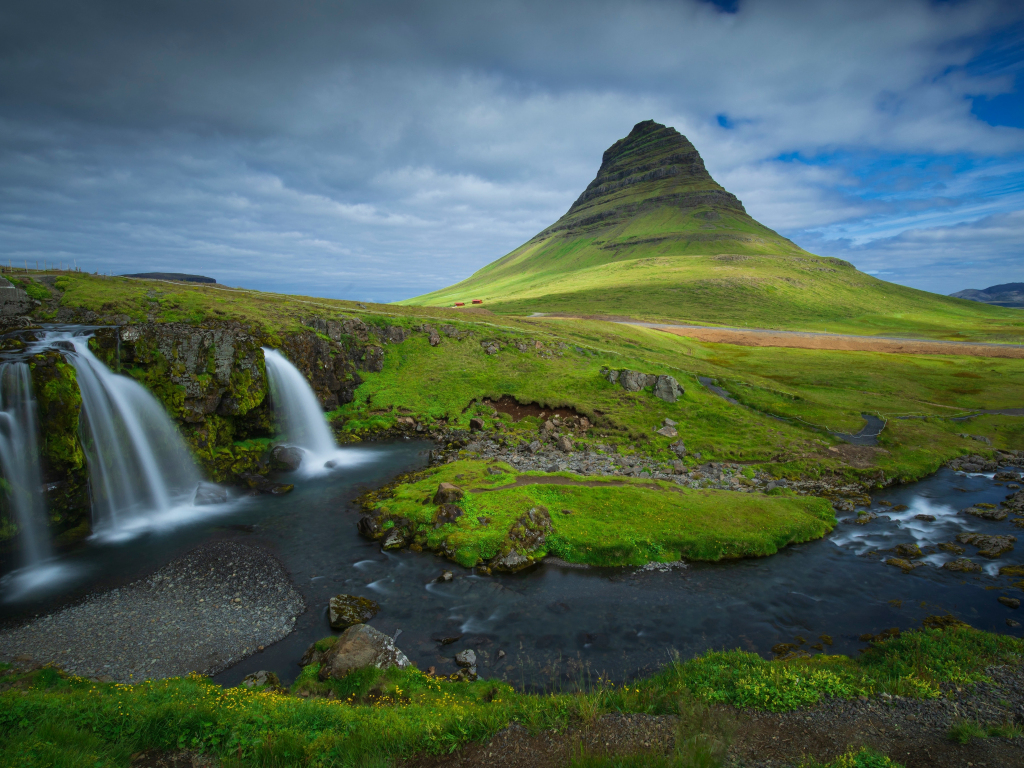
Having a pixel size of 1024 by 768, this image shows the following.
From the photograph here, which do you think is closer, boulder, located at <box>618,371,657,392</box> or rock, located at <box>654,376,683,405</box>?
rock, located at <box>654,376,683,405</box>

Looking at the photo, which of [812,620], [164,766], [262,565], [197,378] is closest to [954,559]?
[812,620]

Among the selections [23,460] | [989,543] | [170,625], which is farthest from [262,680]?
[989,543]

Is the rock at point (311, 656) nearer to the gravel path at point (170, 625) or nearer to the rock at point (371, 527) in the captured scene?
the gravel path at point (170, 625)

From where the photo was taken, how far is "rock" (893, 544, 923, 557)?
25.4 m

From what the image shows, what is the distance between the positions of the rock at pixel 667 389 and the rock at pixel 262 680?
44.6 meters

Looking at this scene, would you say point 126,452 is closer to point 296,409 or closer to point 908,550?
point 296,409

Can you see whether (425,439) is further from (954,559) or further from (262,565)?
(954,559)

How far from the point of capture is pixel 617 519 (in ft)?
89.2

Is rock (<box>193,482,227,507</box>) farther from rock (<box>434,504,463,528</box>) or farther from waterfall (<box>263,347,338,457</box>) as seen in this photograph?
rock (<box>434,504,463,528</box>)

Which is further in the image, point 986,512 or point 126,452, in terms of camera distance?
point 126,452

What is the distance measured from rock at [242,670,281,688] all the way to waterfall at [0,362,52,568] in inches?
698

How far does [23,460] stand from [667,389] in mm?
52680

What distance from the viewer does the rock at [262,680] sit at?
15320 mm

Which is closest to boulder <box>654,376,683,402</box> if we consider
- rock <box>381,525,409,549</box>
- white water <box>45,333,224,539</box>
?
rock <box>381,525,409,549</box>
